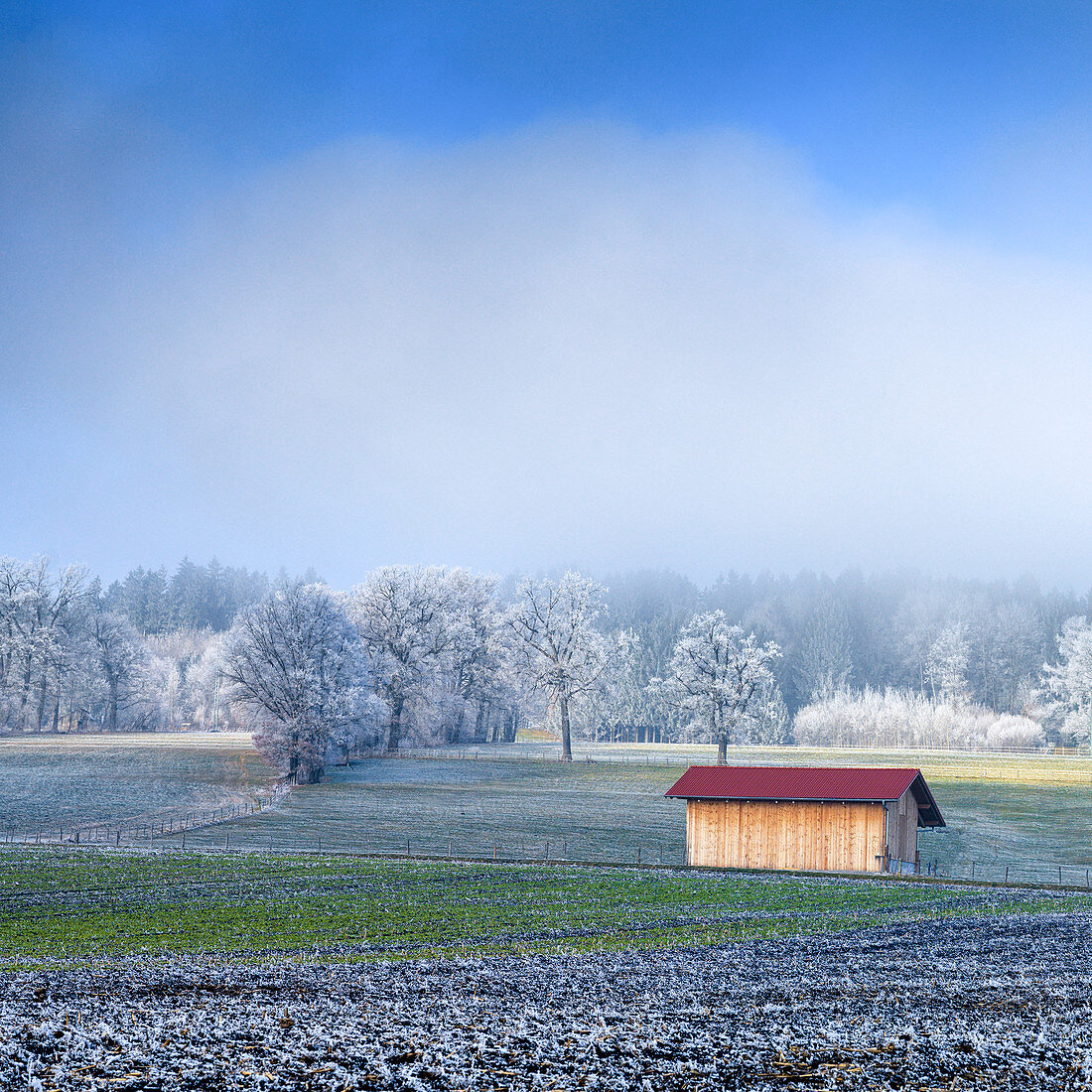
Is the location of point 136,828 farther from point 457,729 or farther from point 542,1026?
point 542,1026

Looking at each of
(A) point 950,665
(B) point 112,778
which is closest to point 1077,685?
(A) point 950,665

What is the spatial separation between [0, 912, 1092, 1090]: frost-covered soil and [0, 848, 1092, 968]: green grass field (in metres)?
4.04

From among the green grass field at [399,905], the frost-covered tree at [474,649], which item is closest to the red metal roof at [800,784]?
the green grass field at [399,905]

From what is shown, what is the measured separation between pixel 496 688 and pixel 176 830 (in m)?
51.2

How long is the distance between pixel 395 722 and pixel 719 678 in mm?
30333

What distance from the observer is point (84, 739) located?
94.2m

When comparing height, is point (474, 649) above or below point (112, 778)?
above

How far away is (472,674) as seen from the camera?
10294 centimetres

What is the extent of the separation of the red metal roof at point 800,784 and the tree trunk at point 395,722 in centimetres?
4602

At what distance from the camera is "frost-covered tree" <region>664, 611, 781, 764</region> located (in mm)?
→ 85312

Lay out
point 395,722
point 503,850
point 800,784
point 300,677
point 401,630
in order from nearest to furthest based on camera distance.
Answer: point 800,784
point 503,850
point 300,677
point 395,722
point 401,630

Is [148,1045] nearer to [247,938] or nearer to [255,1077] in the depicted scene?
[255,1077]

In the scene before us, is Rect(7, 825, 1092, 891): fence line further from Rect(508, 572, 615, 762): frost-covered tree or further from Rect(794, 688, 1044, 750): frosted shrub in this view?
Rect(794, 688, 1044, 750): frosted shrub

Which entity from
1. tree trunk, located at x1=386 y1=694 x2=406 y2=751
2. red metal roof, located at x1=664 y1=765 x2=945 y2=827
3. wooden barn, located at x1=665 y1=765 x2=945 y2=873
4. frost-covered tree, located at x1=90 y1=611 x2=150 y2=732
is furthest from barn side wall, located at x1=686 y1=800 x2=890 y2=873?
frost-covered tree, located at x1=90 y1=611 x2=150 y2=732
